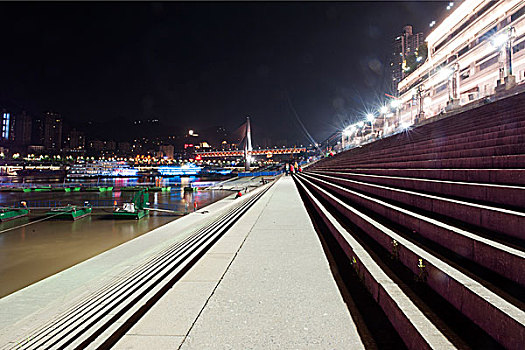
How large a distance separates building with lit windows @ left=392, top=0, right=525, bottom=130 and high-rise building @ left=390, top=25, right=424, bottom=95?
3512 inches

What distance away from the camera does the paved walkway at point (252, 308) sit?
8.36 ft

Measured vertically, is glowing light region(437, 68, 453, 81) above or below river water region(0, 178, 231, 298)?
above

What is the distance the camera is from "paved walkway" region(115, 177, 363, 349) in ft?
8.36

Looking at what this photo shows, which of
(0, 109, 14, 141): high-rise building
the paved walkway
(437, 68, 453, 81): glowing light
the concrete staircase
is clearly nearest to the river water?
the paved walkway

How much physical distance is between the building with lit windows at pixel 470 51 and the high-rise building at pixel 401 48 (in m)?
89.2

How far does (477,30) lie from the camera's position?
36719 mm

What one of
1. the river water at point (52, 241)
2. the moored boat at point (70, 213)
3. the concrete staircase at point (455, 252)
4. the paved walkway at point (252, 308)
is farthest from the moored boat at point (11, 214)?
→ the concrete staircase at point (455, 252)

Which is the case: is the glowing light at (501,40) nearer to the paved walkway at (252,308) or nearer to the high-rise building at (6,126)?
the paved walkway at (252,308)

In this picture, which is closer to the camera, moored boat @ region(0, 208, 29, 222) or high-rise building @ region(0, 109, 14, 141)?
moored boat @ region(0, 208, 29, 222)

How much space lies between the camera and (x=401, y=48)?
5295 inches

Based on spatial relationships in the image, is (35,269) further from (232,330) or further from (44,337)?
(232,330)

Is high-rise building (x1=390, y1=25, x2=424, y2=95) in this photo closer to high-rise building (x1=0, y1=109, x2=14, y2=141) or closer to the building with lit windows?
the building with lit windows

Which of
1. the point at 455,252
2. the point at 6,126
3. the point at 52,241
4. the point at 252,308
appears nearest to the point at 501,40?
the point at 455,252

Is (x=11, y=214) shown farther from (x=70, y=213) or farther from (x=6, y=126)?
(x=6, y=126)
